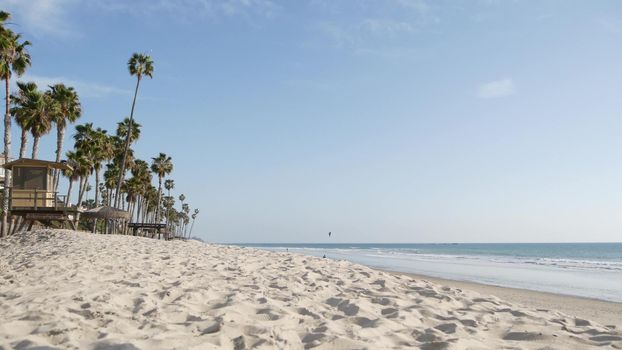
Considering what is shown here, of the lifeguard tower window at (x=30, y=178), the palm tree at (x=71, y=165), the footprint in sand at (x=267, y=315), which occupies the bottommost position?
the footprint in sand at (x=267, y=315)

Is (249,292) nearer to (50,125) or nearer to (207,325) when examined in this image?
(207,325)

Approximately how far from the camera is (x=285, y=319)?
16.5 feet

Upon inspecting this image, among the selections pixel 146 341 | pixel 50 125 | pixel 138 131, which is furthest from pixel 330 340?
pixel 138 131

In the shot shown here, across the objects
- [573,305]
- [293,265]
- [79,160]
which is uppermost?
[79,160]

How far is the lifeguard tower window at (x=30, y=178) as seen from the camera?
19.7 metres

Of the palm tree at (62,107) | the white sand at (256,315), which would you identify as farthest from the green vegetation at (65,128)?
the white sand at (256,315)

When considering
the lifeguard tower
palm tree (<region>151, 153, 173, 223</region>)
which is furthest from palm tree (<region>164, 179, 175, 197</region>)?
the lifeguard tower

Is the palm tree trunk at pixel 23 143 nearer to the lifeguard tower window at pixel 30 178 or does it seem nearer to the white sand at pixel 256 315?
the lifeguard tower window at pixel 30 178

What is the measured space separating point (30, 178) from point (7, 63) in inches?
245

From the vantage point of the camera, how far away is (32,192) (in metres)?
19.6

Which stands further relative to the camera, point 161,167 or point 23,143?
point 161,167

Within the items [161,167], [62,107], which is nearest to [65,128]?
[62,107]

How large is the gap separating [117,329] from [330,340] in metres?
2.12

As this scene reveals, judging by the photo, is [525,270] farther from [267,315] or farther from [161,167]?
[161,167]
